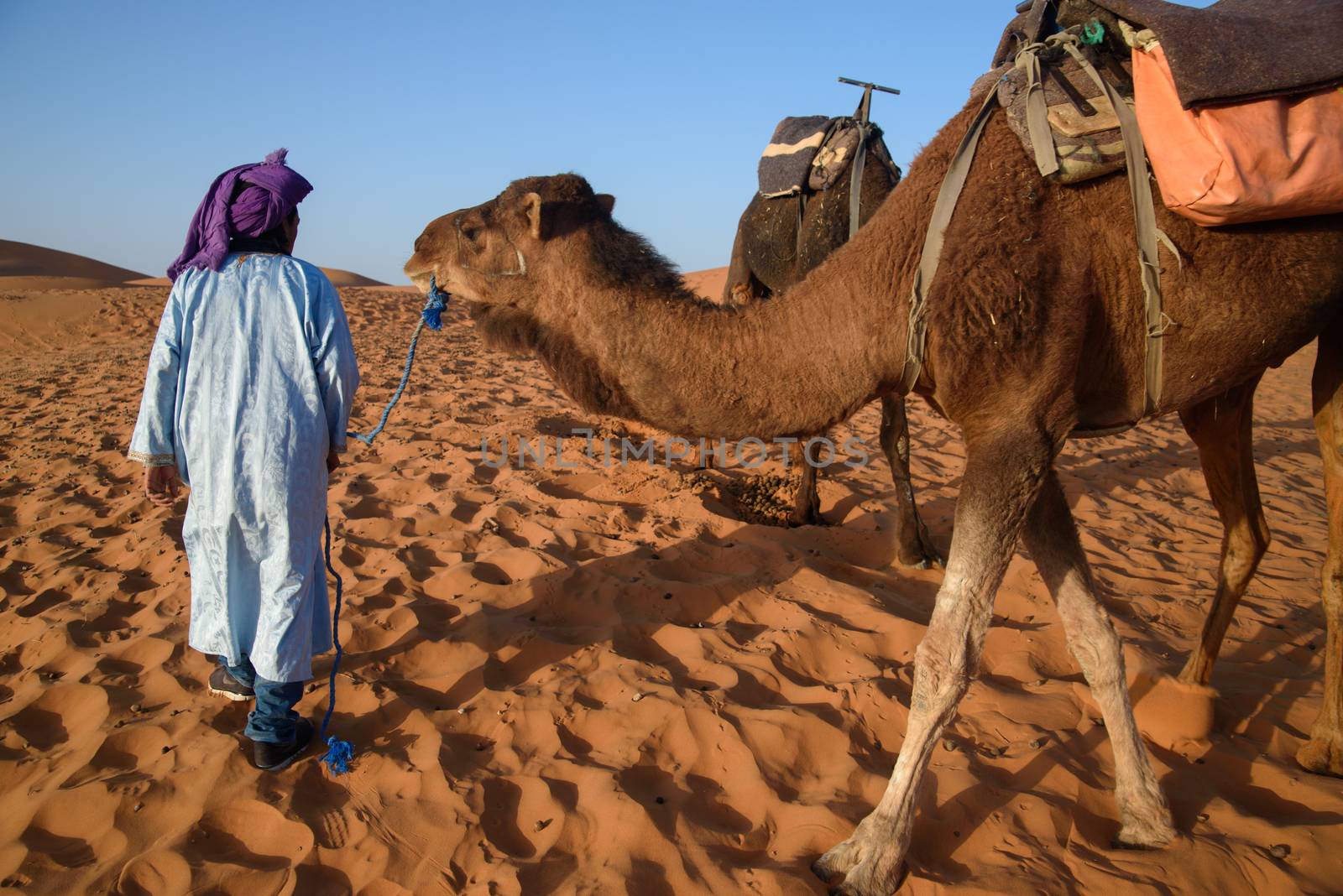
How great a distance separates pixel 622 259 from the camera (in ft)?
9.82

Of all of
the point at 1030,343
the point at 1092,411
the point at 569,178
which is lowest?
the point at 1092,411

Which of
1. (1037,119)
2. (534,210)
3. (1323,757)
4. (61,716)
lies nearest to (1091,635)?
(1323,757)

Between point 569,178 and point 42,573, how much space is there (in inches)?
156

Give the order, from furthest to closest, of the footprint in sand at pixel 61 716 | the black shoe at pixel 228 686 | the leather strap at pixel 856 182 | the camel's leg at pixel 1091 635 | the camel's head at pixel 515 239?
the leather strap at pixel 856 182 → the black shoe at pixel 228 686 → the footprint in sand at pixel 61 716 → the camel's head at pixel 515 239 → the camel's leg at pixel 1091 635

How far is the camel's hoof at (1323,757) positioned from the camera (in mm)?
3135

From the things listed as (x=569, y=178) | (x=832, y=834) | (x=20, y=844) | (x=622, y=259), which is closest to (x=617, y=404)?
(x=622, y=259)

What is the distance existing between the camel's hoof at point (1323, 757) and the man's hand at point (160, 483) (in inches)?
175

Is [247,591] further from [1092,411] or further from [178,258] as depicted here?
[1092,411]

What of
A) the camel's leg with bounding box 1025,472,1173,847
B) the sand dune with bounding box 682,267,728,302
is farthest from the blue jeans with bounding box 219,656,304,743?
the sand dune with bounding box 682,267,728,302

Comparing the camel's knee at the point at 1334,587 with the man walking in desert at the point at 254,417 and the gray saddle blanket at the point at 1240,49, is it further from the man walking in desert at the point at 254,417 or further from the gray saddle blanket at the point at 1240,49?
the man walking in desert at the point at 254,417

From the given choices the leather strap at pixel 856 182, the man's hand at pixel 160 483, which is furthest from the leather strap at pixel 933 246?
the man's hand at pixel 160 483

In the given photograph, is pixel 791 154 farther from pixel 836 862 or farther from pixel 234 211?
pixel 836 862

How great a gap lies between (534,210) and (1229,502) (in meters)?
3.30

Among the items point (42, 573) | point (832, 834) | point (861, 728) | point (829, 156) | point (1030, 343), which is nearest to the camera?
point (1030, 343)
